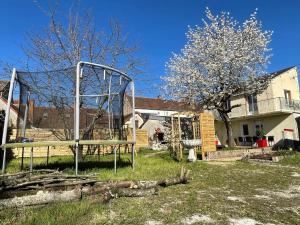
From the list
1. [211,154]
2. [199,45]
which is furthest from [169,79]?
[211,154]

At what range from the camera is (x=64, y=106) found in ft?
29.3

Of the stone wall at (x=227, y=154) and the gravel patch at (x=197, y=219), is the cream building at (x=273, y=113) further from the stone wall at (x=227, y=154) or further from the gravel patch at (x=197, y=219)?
the gravel patch at (x=197, y=219)

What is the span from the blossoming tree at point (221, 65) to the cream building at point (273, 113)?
12.1 ft

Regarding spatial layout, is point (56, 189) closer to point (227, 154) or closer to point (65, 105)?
point (65, 105)

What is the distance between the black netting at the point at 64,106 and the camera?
8.74 m

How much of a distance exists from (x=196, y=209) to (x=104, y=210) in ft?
5.46

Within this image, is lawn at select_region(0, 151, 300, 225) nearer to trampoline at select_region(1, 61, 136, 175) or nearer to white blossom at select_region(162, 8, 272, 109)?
trampoline at select_region(1, 61, 136, 175)

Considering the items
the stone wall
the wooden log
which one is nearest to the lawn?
the wooden log

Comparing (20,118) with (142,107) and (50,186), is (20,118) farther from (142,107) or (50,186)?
(142,107)

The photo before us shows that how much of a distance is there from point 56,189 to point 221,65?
19.9 metres

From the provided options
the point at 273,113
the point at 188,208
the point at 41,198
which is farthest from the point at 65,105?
the point at 273,113

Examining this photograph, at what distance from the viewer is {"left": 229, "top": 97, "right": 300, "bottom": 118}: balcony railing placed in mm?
26781

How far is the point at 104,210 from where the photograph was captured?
477cm

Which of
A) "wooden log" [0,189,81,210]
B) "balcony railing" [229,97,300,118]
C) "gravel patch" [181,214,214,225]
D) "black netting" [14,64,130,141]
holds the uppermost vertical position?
"balcony railing" [229,97,300,118]
